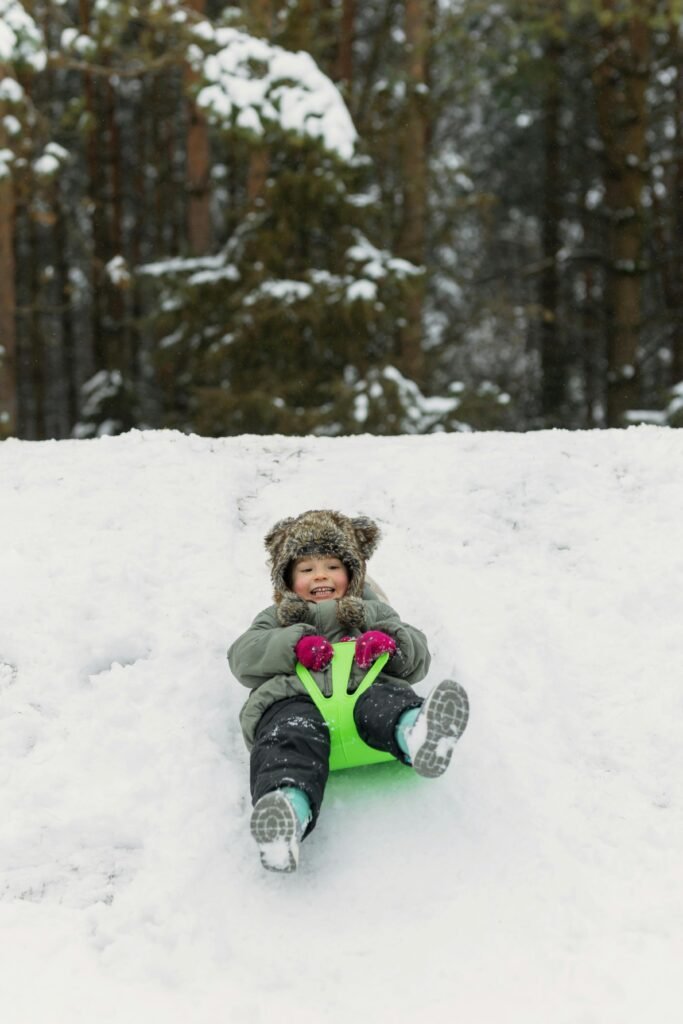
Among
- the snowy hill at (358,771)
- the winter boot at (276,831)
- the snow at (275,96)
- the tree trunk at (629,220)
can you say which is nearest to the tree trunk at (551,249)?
the tree trunk at (629,220)

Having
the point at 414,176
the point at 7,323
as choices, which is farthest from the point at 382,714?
the point at 414,176

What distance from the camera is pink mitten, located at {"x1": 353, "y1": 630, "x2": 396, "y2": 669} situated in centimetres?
344

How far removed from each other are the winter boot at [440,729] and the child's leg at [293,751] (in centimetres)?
32

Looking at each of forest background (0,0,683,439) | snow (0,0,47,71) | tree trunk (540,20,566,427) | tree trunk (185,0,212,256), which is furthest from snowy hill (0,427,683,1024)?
tree trunk (540,20,566,427)

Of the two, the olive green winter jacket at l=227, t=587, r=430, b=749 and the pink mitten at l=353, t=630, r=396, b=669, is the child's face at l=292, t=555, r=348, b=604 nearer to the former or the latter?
the olive green winter jacket at l=227, t=587, r=430, b=749

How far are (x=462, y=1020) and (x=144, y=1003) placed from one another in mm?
811

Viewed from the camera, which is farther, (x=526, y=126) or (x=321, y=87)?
(x=526, y=126)

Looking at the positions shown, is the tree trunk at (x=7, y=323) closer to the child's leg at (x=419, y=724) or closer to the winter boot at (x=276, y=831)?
the child's leg at (x=419, y=724)


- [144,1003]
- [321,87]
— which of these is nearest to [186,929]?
[144,1003]

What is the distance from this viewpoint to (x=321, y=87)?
24.4 ft

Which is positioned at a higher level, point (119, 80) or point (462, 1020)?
point (119, 80)

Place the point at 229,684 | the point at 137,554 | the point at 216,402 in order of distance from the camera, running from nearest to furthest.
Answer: the point at 229,684, the point at 137,554, the point at 216,402

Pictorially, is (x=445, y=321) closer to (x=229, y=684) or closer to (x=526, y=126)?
(x=526, y=126)

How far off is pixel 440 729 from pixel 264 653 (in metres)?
0.74
